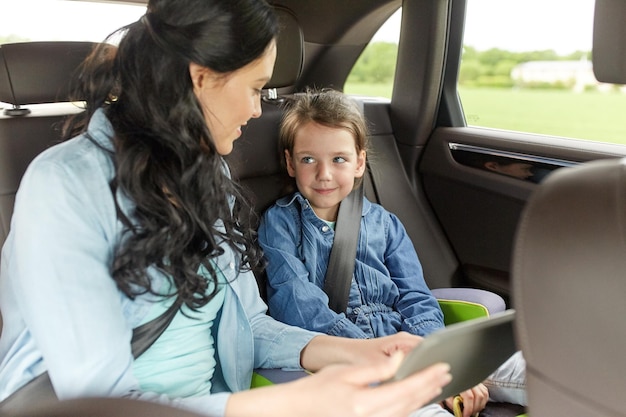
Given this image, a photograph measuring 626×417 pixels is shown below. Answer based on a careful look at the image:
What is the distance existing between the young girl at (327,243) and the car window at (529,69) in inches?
29.3

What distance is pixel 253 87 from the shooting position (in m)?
1.37

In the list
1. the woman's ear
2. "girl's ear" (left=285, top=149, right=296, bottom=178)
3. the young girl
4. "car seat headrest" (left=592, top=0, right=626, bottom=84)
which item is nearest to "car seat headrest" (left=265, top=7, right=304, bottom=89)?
the young girl

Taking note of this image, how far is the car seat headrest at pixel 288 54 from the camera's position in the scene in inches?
83.9

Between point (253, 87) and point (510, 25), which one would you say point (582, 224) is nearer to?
point (253, 87)

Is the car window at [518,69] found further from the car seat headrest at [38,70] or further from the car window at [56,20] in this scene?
the car seat headrest at [38,70]

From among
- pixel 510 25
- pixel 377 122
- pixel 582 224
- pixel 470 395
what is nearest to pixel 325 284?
pixel 470 395

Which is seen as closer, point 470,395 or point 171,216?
point 171,216

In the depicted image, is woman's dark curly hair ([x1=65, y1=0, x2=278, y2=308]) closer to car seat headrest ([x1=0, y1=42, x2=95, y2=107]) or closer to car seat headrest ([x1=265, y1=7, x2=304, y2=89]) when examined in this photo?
car seat headrest ([x1=0, y1=42, x2=95, y2=107])

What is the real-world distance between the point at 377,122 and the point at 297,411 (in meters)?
1.81

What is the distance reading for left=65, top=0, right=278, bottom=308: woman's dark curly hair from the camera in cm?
121

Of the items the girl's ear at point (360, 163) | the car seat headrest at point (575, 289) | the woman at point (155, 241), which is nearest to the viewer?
the car seat headrest at point (575, 289)

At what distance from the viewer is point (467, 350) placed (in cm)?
107

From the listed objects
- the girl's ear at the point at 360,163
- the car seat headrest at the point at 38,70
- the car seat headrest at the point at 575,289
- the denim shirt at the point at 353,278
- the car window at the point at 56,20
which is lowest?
the denim shirt at the point at 353,278

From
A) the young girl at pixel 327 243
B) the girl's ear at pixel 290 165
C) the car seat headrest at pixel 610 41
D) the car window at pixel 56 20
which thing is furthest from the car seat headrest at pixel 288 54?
the car seat headrest at pixel 610 41
